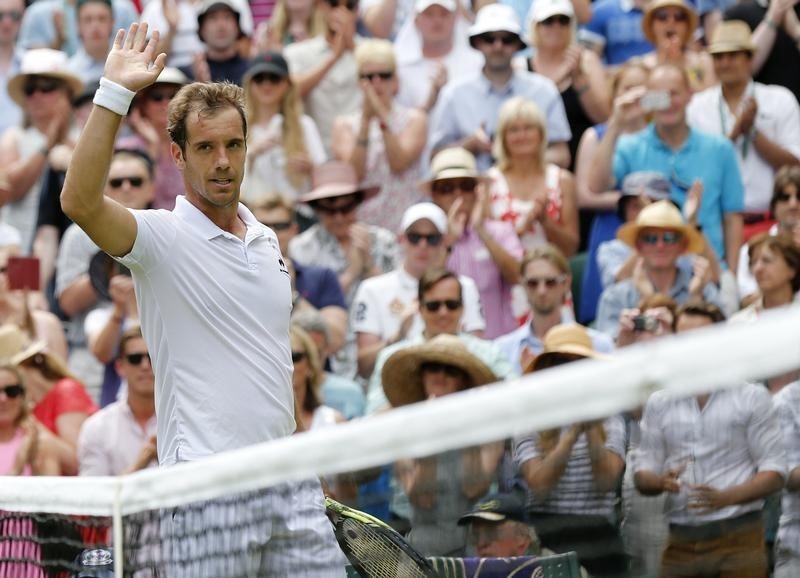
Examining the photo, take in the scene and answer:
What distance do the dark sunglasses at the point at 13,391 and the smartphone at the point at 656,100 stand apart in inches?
180

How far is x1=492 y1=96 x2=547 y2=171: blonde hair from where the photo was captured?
11.3 metres

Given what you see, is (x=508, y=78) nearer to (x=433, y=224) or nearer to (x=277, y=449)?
(x=433, y=224)

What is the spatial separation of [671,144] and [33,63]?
16.3 ft

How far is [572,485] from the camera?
4180 millimetres

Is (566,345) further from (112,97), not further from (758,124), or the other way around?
(112,97)

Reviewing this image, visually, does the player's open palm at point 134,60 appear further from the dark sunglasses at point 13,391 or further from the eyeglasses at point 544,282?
the eyeglasses at point 544,282

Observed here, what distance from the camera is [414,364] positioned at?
9.08 meters

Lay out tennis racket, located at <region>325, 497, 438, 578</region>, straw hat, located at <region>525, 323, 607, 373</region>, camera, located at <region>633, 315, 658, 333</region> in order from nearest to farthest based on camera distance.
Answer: tennis racket, located at <region>325, 497, 438, 578</region> < straw hat, located at <region>525, 323, 607, 373</region> < camera, located at <region>633, 315, 658, 333</region>

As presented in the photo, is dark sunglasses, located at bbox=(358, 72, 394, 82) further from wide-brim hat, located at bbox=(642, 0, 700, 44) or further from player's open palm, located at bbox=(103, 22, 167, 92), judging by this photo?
player's open palm, located at bbox=(103, 22, 167, 92)

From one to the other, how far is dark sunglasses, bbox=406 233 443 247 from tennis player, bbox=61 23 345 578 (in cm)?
558

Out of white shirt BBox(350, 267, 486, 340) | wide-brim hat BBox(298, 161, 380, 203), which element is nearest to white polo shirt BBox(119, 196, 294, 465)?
white shirt BBox(350, 267, 486, 340)

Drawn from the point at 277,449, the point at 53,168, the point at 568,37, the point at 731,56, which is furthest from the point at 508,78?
the point at 277,449

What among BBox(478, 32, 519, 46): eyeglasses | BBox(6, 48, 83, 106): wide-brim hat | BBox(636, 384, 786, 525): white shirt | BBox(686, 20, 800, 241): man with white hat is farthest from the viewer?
BBox(6, 48, 83, 106): wide-brim hat

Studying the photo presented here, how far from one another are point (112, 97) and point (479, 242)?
6.27m
